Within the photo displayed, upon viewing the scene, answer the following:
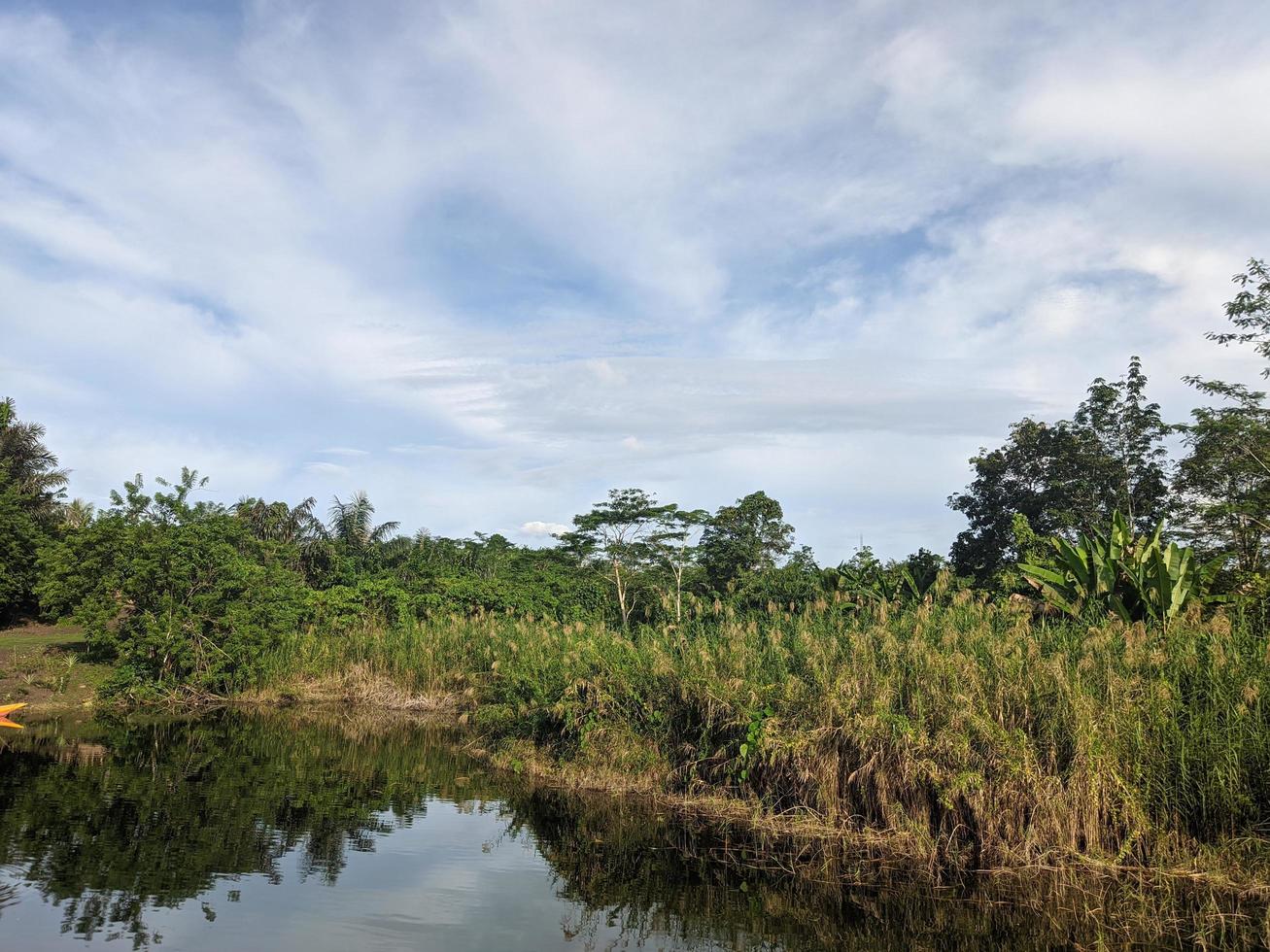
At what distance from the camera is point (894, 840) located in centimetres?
806

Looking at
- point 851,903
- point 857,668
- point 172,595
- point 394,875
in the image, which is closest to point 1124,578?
point 857,668

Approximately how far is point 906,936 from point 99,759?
11717 mm

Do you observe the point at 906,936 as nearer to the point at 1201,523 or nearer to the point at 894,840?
the point at 894,840

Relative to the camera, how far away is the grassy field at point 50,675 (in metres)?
17.5

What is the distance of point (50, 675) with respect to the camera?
1869cm

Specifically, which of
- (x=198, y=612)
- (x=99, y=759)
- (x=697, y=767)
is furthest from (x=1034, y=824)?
(x=198, y=612)

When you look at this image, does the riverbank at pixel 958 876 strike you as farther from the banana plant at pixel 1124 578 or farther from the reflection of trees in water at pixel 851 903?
the banana plant at pixel 1124 578

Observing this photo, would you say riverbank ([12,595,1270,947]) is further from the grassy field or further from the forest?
the grassy field

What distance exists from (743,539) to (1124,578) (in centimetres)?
2196

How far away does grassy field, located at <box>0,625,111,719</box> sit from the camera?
1750 centimetres

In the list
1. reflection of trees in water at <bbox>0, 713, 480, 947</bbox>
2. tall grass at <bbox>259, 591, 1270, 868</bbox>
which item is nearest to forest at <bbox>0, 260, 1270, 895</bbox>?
tall grass at <bbox>259, 591, 1270, 868</bbox>

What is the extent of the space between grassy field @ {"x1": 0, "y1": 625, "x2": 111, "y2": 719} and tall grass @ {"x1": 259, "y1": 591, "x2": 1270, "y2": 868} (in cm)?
1293

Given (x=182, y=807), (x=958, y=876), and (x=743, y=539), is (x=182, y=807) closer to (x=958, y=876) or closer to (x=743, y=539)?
(x=958, y=876)

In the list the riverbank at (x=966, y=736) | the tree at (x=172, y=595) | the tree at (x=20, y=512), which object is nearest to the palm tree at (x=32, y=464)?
the tree at (x=20, y=512)
